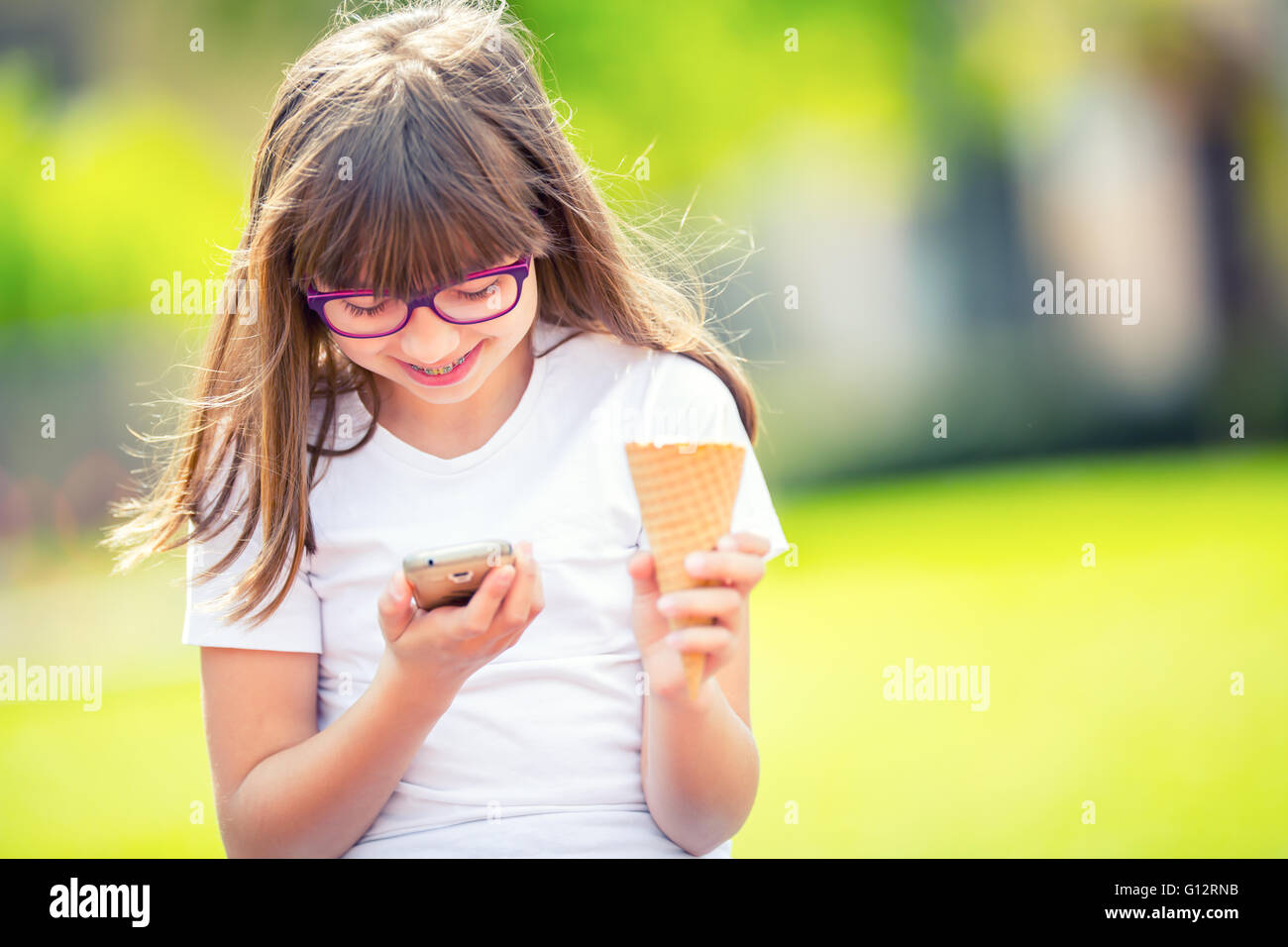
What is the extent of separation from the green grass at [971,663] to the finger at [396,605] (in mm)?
2262

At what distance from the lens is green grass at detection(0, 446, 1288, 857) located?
3.71 meters

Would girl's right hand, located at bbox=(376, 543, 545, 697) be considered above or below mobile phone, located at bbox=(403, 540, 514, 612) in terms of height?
below

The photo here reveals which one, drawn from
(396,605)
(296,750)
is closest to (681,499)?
(396,605)

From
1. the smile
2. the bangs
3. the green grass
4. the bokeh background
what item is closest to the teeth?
the smile

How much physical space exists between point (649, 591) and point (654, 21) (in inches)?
266

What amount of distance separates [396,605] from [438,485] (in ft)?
1.17

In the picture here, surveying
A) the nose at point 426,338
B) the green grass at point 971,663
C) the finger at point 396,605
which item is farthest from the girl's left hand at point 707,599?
the green grass at point 971,663

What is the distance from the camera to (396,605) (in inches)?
55.6

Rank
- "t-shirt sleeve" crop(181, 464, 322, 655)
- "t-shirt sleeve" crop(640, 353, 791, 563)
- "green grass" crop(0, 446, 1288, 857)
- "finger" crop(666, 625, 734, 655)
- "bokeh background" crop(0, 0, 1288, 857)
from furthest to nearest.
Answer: "bokeh background" crop(0, 0, 1288, 857), "green grass" crop(0, 446, 1288, 857), "t-shirt sleeve" crop(640, 353, 791, 563), "t-shirt sleeve" crop(181, 464, 322, 655), "finger" crop(666, 625, 734, 655)

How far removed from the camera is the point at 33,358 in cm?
604

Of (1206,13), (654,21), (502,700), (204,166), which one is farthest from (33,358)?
(1206,13)

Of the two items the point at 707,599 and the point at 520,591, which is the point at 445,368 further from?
the point at 707,599

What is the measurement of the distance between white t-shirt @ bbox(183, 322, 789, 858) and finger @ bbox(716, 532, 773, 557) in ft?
1.14

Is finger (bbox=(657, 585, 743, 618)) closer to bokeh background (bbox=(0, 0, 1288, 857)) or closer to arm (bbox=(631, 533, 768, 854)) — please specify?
arm (bbox=(631, 533, 768, 854))
